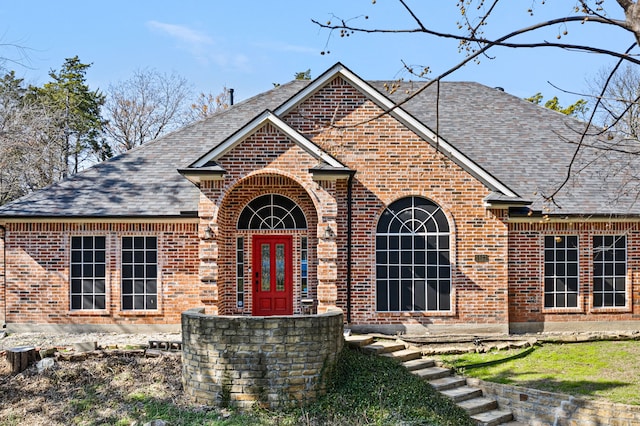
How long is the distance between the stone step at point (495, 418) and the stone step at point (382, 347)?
2350mm

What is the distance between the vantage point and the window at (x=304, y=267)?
567 inches

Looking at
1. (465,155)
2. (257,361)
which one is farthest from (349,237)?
(257,361)

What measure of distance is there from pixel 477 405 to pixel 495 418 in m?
0.37

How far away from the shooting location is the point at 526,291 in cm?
1435

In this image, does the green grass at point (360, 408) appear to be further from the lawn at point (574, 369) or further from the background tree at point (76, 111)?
the background tree at point (76, 111)

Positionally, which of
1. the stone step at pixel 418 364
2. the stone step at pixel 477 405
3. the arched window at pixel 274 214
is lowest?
the stone step at pixel 477 405

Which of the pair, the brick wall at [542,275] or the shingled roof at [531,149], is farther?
the shingled roof at [531,149]


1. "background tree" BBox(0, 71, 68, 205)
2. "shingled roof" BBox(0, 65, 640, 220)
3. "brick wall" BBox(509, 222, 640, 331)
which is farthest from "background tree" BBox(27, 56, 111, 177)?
"brick wall" BBox(509, 222, 640, 331)

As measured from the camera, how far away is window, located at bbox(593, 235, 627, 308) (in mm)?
14703

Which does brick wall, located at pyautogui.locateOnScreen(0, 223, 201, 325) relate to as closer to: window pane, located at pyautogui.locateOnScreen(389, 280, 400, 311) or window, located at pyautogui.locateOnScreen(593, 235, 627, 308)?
window pane, located at pyautogui.locateOnScreen(389, 280, 400, 311)

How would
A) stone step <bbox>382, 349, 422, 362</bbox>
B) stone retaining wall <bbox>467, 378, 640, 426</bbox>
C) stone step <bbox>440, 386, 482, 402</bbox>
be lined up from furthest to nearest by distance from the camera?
stone step <bbox>382, 349, 422, 362</bbox>
stone step <bbox>440, 386, 482, 402</bbox>
stone retaining wall <bbox>467, 378, 640, 426</bbox>

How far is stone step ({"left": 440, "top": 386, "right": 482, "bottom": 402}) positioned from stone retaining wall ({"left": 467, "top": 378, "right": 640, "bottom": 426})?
201mm

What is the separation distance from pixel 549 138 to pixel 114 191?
1276cm

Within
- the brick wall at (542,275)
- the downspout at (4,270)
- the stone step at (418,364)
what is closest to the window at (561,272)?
the brick wall at (542,275)
